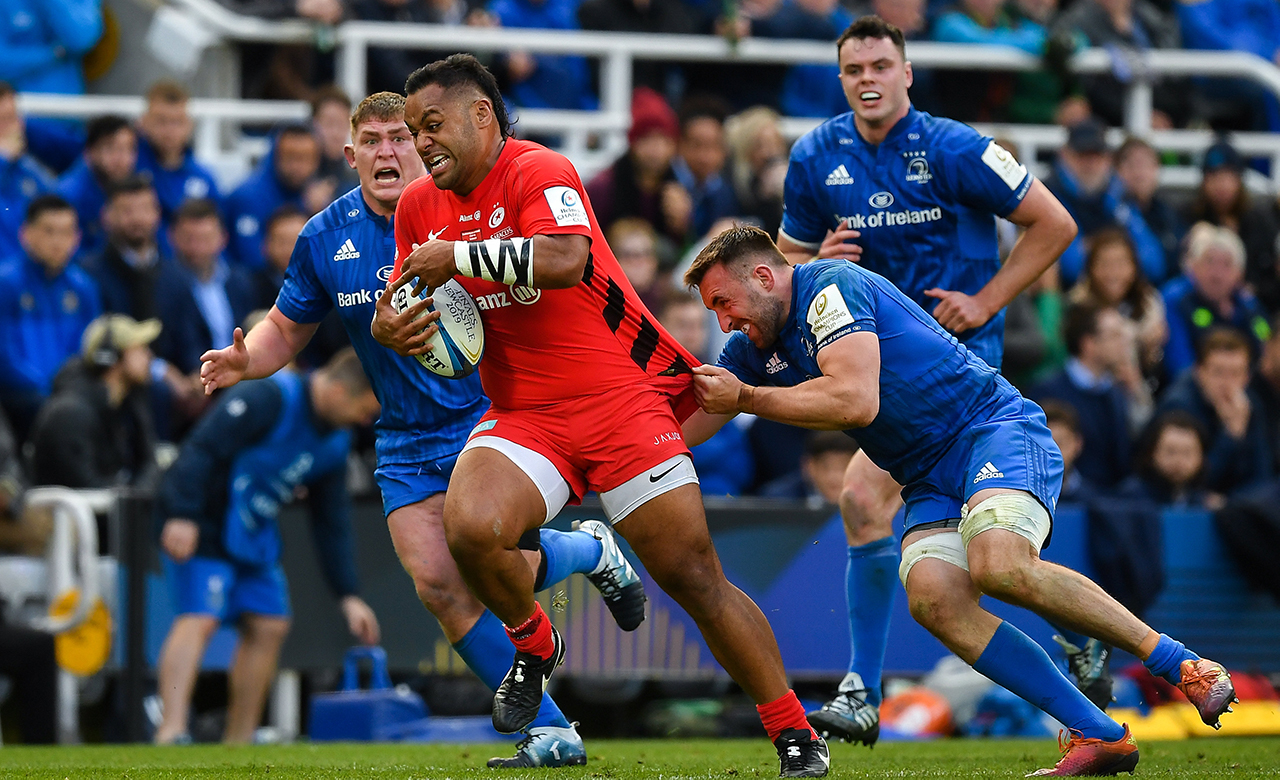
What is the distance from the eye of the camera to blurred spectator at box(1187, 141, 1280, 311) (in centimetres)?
1572

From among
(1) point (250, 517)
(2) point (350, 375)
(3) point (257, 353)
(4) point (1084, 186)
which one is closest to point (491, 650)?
(3) point (257, 353)

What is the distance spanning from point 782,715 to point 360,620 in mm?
4586

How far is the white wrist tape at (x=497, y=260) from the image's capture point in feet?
20.9

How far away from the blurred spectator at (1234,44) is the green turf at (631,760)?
30.7 ft

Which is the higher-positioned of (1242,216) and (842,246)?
(842,246)

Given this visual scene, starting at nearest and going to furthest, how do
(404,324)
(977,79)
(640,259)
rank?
(404,324) < (640,259) < (977,79)

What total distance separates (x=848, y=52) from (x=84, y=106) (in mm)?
7259

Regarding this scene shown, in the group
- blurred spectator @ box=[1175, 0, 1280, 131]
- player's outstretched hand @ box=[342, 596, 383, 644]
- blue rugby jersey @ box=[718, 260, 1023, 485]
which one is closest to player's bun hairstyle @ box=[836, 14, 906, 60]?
blue rugby jersey @ box=[718, 260, 1023, 485]

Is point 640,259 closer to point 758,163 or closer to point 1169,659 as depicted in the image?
point 758,163

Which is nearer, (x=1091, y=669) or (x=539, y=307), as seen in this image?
(x=539, y=307)

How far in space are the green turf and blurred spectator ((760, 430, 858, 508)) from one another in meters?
1.99

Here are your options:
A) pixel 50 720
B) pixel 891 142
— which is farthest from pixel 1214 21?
pixel 50 720

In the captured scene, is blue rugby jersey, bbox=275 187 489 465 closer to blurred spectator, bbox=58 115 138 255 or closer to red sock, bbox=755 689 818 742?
red sock, bbox=755 689 818 742

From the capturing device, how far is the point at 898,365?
6.81m
